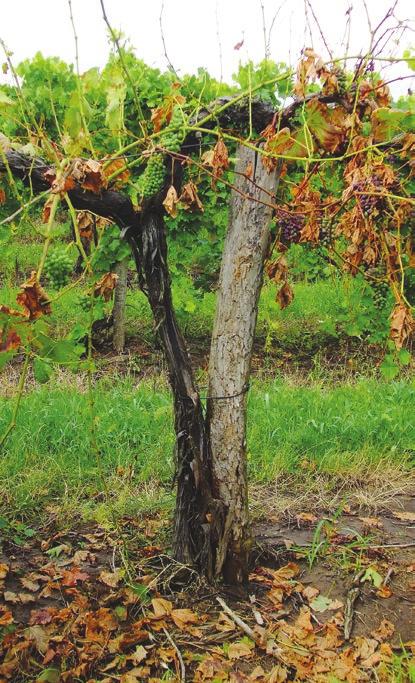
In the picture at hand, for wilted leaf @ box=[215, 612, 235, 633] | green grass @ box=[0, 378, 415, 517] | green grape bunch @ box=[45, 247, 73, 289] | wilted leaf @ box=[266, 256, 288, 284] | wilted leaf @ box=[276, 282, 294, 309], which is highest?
wilted leaf @ box=[266, 256, 288, 284]

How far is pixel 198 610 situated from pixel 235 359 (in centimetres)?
104

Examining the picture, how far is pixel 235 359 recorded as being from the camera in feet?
8.96

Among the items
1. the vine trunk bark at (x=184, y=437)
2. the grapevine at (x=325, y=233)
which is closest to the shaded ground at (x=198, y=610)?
the vine trunk bark at (x=184, y=437)

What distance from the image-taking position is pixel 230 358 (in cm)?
273

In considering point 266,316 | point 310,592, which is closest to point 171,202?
point 310,592

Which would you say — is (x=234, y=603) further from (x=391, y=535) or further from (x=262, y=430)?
(x=262, y=430)

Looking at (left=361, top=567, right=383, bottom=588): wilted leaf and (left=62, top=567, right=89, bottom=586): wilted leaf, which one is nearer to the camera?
(left=62, top=567, right=89, bottom=586): wilted leaf

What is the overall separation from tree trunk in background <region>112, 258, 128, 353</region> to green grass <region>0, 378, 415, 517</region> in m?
1.47

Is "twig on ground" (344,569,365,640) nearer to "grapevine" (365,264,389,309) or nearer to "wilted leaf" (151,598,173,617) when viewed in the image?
"wilted leaf" (151,598,173,617)

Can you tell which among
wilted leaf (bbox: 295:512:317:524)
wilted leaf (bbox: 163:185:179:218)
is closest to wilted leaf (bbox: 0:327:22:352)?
wilted leaf (bbox: 163:185:179:218)

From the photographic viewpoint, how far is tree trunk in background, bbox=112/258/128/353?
623 cm

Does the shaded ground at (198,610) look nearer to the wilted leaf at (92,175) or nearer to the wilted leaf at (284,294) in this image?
the wilted leaf at (284,294)

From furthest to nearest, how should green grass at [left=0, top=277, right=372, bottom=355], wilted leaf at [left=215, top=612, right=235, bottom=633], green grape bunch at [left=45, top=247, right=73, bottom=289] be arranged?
green grass at [left=0, top=277, right=372, bottom=355]
wilted leaf at [left=215, top=612, right=235, bottom=633]
green grape bunch at [left=45, top=247, right=73, bottom=289]

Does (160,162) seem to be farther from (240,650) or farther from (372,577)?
(372,577)
